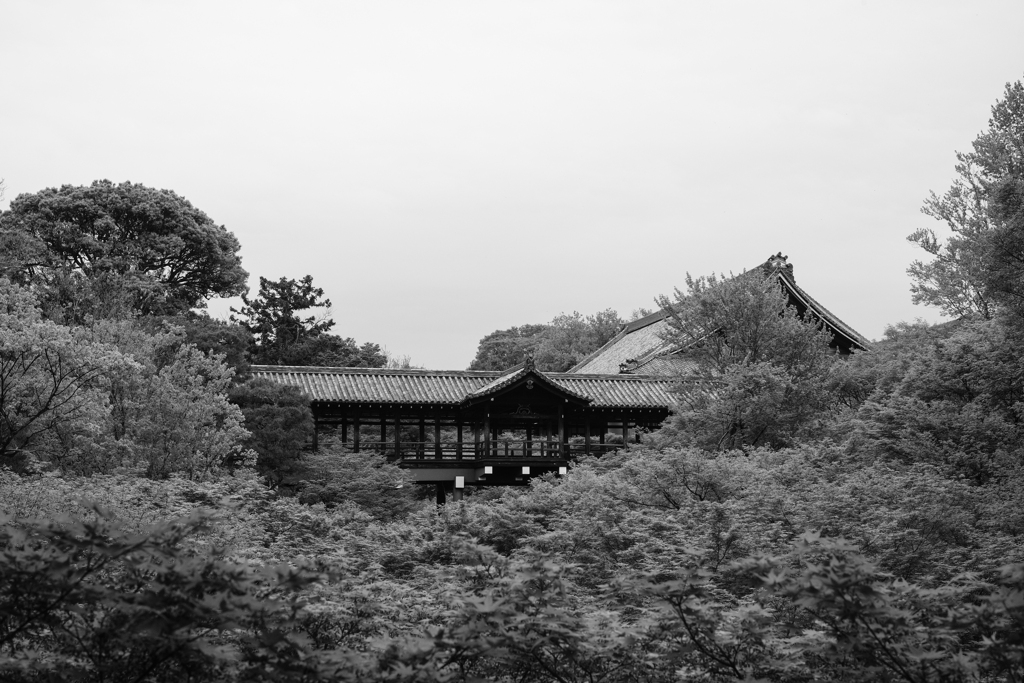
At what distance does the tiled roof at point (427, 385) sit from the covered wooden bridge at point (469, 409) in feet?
0.09

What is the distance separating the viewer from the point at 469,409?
82.6 ft

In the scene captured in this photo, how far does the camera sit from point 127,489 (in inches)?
441

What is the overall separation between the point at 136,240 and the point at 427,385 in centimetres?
1534

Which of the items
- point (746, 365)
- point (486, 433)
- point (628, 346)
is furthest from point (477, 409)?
point (628, 346)

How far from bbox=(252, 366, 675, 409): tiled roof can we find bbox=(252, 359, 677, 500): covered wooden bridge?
0.03 metres

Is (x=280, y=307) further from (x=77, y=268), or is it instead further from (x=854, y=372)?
(x=854, y=372)

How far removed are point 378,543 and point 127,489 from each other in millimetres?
3806

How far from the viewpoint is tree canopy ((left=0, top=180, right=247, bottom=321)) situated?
31.5 m

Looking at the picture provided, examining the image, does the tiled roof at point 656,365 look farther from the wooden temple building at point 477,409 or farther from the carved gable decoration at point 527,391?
the carved gable decoration at point 527,391

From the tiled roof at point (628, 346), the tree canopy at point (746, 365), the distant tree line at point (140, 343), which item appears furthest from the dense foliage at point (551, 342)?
the tree canopy at point (746, 365)

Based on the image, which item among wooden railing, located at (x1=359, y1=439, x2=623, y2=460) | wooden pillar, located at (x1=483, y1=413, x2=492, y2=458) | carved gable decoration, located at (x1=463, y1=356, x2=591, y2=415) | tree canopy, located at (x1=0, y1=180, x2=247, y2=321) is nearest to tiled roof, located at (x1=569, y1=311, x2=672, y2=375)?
wooden railing, located at (x1=359, y1=439, x2=623, y2=460)

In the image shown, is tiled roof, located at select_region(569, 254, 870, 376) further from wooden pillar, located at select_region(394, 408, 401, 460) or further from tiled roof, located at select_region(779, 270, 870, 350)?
wooden pillar, located at select_region(394, 408, 401, 460)

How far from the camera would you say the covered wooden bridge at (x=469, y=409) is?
964 inches

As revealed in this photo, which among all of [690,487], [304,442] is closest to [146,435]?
[304,442]
